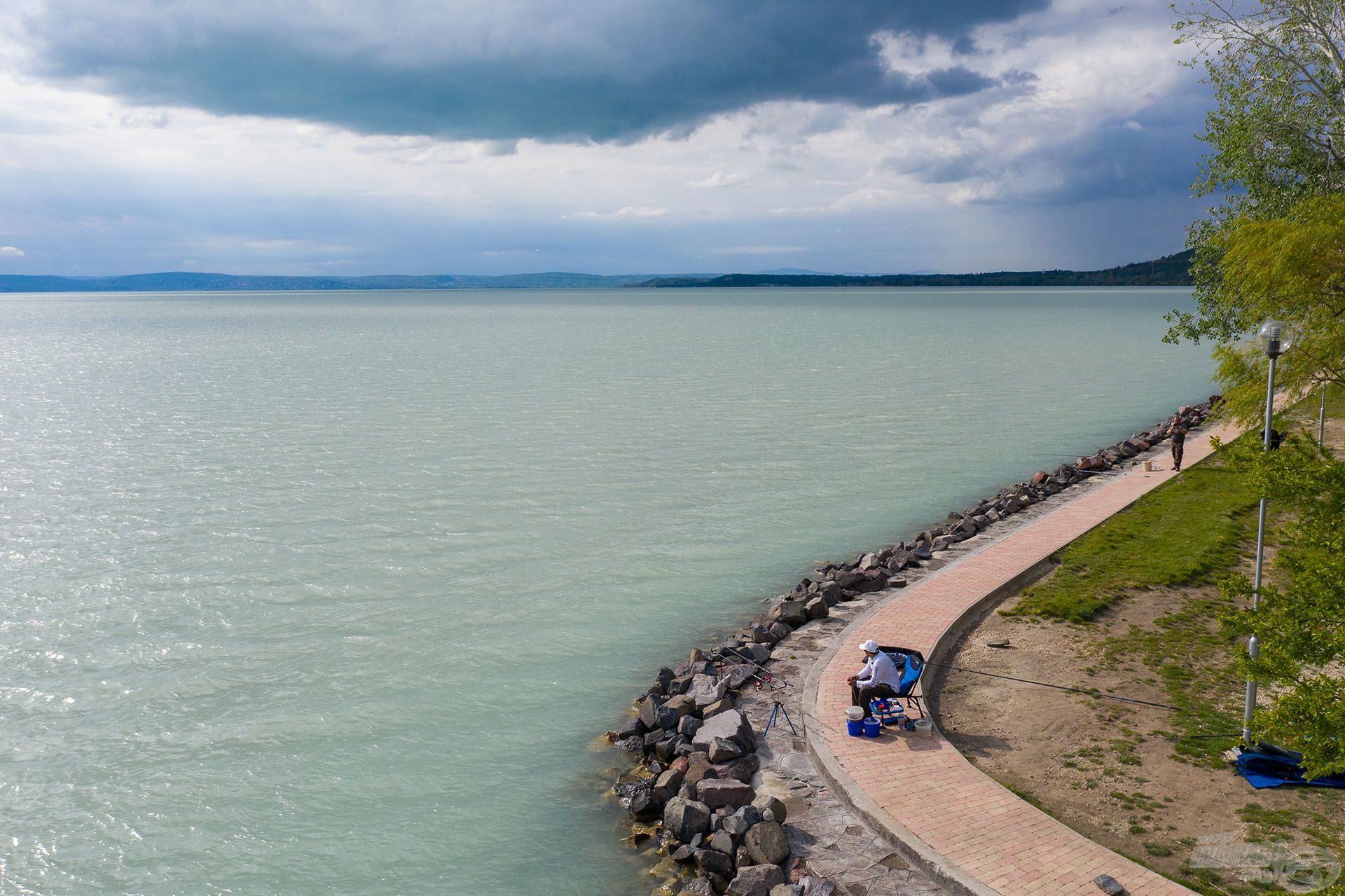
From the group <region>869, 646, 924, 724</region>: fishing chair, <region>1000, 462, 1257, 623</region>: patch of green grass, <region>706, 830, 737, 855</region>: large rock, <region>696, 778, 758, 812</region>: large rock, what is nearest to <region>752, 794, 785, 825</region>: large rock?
<region>696, 778, 758, 812</region>: large rock

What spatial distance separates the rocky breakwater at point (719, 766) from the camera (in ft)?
33.5

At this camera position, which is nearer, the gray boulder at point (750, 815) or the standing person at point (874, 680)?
the gray boulder at point (750, 815)

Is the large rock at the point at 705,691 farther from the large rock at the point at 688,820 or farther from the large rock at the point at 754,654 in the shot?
the large rock at the point at 688,820

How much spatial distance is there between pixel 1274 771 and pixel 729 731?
21.8 ft

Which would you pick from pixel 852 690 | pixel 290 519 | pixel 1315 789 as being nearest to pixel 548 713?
pixel 852 690

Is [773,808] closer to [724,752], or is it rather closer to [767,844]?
[767,844]

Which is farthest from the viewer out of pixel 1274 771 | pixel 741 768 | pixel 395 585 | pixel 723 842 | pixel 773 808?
pixel 395 585

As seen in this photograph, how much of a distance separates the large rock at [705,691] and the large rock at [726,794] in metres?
2.57

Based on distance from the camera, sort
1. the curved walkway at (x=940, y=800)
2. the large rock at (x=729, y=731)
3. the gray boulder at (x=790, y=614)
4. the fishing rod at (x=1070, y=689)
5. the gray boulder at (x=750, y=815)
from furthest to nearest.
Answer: the gray boulder at (x=790, y=614), the fishing rod at (x=1070, y=689), the large rock at (x=729, y=731), the gray boulder at (x=750, y=815), the curved walkway at (x=940, y=800)

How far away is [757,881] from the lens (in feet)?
32.3

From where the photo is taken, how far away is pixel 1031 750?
12219mm

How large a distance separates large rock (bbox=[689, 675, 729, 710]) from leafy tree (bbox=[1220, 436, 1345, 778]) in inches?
277
